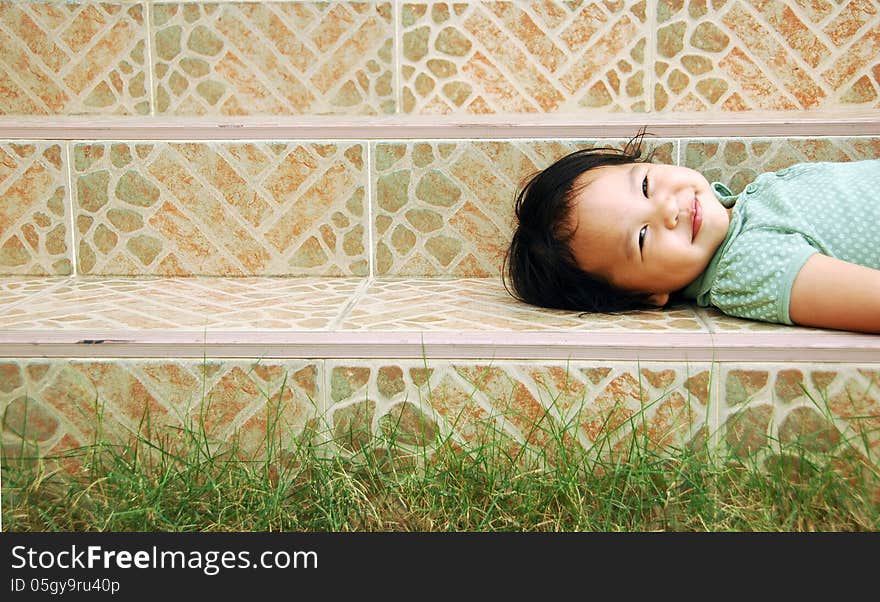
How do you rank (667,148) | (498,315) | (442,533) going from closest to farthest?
1. (442,533)
2. (498,315)
3. (667,148)

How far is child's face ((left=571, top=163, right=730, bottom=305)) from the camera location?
53.6 inches

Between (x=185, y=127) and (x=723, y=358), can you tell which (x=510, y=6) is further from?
(x=723, y=358)

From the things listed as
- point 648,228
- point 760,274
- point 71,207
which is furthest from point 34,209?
point 760,274

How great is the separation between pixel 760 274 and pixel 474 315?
17.8 inches

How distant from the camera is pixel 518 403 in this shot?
1175 mm

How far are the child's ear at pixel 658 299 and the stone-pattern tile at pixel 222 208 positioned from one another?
584mm

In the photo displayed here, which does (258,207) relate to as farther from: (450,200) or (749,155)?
(749,155)

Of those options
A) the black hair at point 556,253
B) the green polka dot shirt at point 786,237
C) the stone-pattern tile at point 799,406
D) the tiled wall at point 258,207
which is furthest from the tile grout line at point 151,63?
the stone-pattern tile at point 799,406

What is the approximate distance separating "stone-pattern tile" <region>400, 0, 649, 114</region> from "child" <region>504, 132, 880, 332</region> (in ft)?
0.83

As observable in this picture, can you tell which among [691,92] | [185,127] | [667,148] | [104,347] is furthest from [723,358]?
[185,127]

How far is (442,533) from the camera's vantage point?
106cm

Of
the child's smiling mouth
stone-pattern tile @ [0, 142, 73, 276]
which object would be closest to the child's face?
the child's smiling mouth

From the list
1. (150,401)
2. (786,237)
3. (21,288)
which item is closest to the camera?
(150,401)

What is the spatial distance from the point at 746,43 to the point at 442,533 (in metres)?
1.18
